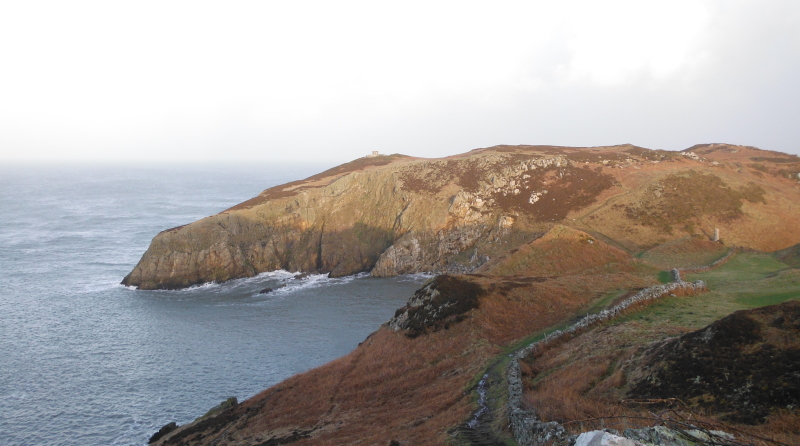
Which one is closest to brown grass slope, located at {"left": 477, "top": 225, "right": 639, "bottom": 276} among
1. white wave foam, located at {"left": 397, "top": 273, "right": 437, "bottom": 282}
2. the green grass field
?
the green grass field

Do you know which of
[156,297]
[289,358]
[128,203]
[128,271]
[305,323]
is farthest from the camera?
[128,203]

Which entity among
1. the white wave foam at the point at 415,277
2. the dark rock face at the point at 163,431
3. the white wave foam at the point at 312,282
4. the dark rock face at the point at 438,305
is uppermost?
the dark rock face at the point at 438,305

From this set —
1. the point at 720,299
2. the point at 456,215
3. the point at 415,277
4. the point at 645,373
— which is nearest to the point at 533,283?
the point at 720,299

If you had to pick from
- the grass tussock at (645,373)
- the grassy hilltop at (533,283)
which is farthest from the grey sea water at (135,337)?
the grass tussock at (645,373)

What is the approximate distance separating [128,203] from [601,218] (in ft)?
445

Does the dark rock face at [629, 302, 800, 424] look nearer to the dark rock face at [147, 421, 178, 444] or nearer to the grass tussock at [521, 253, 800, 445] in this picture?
the grass tussock at [521, 253, 800, 445]

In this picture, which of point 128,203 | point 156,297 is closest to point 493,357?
point 156,297

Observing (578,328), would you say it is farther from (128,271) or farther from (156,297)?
(128,271)

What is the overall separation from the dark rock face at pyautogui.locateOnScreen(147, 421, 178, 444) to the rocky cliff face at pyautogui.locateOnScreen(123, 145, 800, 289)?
38.9m

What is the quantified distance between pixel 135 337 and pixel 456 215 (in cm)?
4582

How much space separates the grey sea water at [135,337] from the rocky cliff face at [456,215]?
5053 millimetres

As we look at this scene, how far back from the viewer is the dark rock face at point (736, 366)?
447 inches

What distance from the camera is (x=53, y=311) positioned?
167 ft

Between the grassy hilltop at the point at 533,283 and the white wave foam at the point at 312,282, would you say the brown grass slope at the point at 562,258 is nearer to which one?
the grassy hilltop at the point at 533,283
